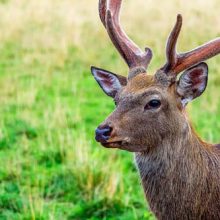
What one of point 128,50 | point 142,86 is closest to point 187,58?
point 142,86

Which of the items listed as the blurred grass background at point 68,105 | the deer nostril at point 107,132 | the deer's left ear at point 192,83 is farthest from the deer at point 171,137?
the blurred grass background at point 68,105

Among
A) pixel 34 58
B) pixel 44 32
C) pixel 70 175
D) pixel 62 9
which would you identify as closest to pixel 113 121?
pixel 70 175

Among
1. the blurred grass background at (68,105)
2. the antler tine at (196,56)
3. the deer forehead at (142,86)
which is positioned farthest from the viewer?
the blurred grass background at (68,105)

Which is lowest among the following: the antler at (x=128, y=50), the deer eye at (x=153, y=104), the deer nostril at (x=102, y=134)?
the deer nostril at (x=102, y=134)

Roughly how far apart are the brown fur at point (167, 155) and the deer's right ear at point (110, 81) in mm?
163

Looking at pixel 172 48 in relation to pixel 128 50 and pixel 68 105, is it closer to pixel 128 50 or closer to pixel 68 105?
pixel 128 50

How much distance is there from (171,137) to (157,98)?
0.87ft

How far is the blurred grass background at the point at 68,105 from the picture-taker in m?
6.89

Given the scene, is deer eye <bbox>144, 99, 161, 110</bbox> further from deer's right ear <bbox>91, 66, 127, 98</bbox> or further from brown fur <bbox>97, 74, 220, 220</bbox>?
deer's right ear <bbox>91, 66, 127, 98</bbox>

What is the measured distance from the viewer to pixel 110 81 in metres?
5.39

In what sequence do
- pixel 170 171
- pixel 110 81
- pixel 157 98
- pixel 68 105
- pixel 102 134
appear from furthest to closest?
pixel 68 105, pixel 110 81, pixel 170 171, pixel 157 98, pixel 102 134

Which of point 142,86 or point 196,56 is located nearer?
point 142,86

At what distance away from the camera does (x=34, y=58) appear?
43.2ft

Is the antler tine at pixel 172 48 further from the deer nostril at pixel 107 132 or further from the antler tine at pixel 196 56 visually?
the deer nostril at pixel 107 132
